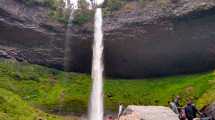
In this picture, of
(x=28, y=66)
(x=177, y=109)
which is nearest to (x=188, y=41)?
(x=28, y=66)

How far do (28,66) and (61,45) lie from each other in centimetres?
502

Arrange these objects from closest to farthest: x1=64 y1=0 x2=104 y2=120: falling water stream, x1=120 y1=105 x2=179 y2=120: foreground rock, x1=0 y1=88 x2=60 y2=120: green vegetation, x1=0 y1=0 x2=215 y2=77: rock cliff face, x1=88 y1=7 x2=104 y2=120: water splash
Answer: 1. x1=120 y1=105 x2=179 y2=120: foreground rock
2. x1=0 y1=88 x2=60 y2=120: green vegetation
3. x1=88 y1=7 x2=104 y2=120: water splash
4. x1=64 y1=0 x2=104 y2=120: falling water stream
5. x1=0 y1=0 x2=215 y2=77: rock cliff face

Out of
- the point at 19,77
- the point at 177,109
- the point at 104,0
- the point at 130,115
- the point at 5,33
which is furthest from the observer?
the point at 104,0

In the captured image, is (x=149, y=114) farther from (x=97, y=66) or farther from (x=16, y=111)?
(x=97, y=66)

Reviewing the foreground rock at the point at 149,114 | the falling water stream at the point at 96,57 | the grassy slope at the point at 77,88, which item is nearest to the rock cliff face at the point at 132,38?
the falling water stream at the point at 96,57

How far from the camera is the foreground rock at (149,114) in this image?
2569 centimetres

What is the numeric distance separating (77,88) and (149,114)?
2342cm

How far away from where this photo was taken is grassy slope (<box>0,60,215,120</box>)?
44.7 metres

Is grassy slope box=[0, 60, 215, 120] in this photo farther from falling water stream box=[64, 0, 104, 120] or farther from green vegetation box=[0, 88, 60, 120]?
green vegetation box=[0, 88, 60, 120]

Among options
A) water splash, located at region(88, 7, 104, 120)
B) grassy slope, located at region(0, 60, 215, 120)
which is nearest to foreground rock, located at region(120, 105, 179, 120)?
grassy slope, located at region(0, 60, 215, 120)

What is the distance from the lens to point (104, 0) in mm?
59875

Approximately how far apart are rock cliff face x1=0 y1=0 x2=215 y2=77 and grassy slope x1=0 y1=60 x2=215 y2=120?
188cm

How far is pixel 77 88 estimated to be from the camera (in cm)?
4872

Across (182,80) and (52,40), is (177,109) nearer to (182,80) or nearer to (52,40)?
(182,80)
